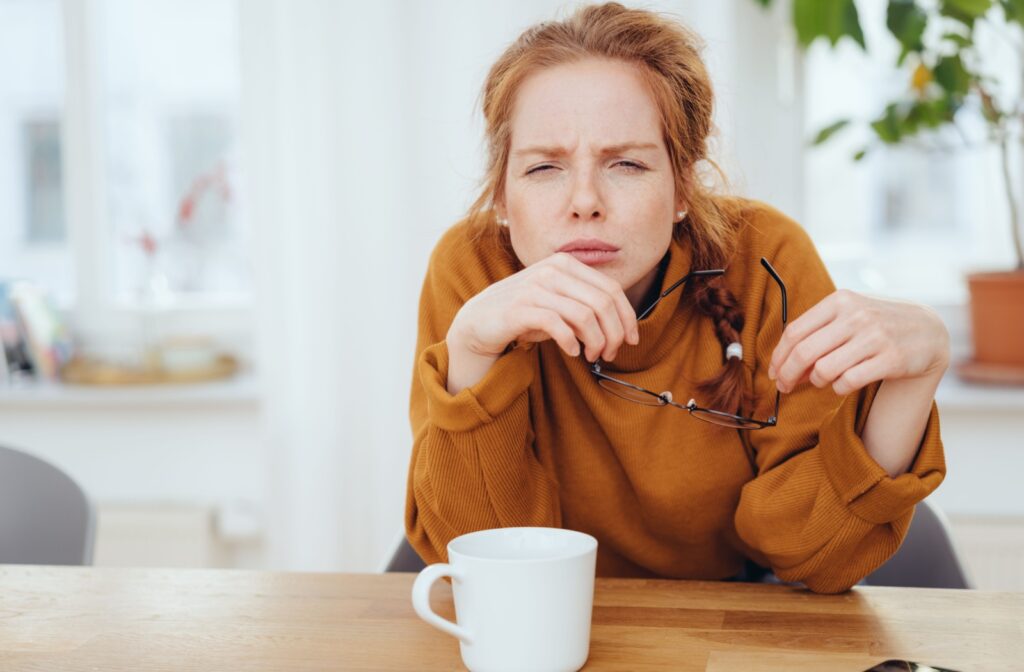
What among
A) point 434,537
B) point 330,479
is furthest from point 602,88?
point 330,479

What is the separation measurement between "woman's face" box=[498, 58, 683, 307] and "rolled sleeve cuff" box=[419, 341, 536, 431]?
0.15 metres

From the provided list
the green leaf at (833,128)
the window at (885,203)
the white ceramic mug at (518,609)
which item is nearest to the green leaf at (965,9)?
the green leaf at (833,128)

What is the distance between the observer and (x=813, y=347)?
92cm

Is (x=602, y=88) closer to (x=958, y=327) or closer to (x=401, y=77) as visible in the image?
(x=401, y=77)

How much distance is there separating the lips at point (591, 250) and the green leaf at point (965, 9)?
42.4 inches

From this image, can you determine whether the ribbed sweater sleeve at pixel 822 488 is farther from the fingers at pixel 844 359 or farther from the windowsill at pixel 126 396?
the windowsill at pixel 126 396

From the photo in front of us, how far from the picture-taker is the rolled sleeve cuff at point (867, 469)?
1.00m

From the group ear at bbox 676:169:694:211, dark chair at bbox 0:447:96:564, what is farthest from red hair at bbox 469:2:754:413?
dark chair at bbox 0:447:96:564

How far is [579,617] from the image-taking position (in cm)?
78

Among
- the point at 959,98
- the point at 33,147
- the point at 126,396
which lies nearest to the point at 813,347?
the point at 959,98

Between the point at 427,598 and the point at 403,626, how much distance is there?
0.53 ft

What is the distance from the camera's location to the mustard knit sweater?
41.0 inches

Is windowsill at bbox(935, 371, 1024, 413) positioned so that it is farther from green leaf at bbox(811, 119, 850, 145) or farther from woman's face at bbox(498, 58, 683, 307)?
woman's face at bbox(498, 58, 683, 307)

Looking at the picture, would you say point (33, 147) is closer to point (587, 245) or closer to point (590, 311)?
point (587, 245)
